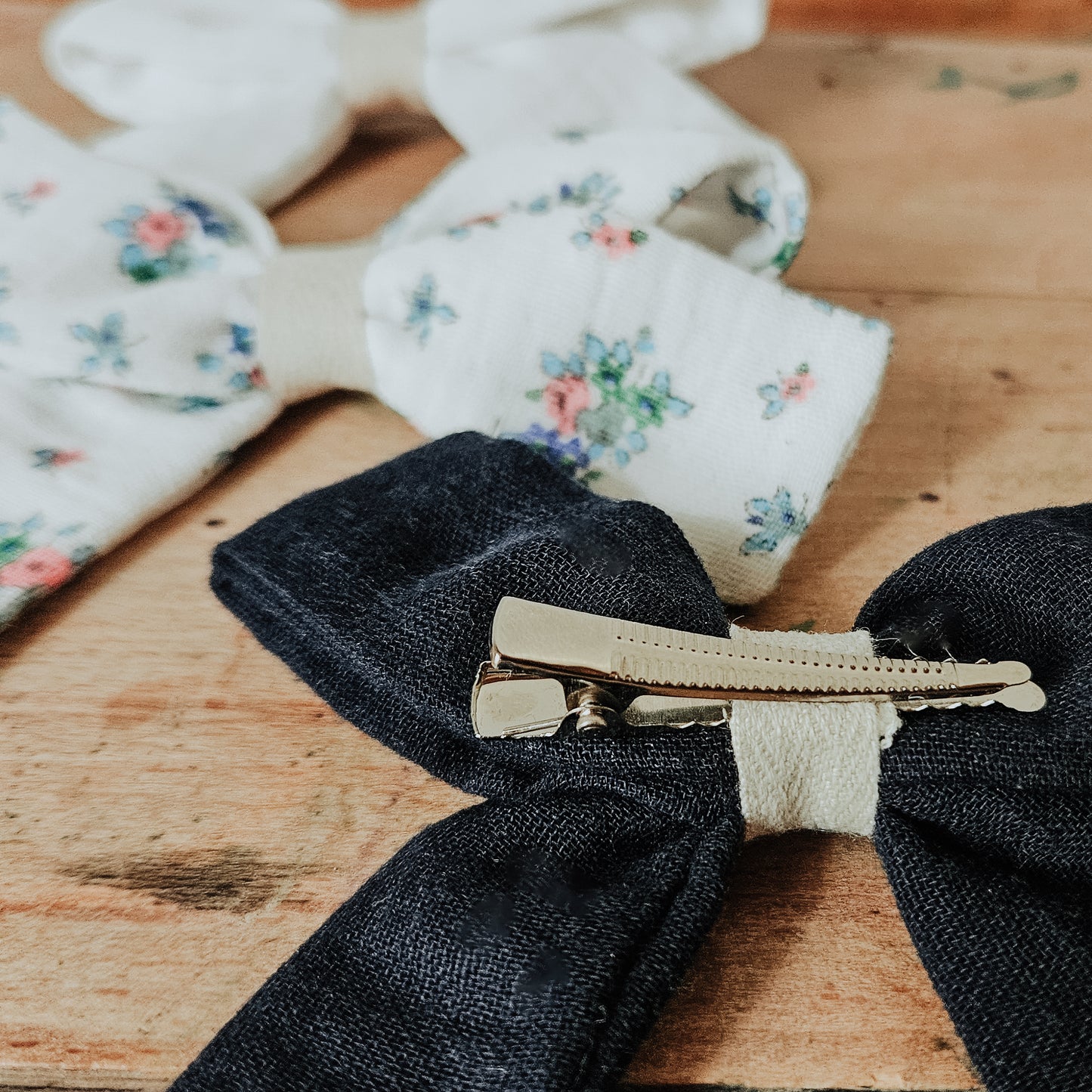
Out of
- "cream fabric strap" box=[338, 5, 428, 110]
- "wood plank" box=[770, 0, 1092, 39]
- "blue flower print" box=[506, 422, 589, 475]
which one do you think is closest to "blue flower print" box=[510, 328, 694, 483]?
"blue flower print" box=[506, 422, 589, 475]

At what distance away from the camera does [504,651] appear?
0.98 feet

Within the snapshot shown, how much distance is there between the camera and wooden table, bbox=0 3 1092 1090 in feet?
1.03

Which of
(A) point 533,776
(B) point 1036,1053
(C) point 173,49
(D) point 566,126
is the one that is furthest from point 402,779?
(C) point 173,49

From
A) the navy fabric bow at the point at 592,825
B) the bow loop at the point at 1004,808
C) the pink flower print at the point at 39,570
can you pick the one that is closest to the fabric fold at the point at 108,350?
the pink flower print at the point at 39,570

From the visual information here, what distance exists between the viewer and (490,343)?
0.47 meters

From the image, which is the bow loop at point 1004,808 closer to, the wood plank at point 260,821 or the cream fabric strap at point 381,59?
the wood plank at point 260,821

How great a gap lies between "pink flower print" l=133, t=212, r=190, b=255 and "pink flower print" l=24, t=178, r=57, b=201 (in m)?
0.06

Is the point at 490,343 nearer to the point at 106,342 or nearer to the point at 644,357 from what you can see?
the point at 644,357

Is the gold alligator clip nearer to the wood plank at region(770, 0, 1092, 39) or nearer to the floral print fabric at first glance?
the floral print fabric

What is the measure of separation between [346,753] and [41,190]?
1.24 feet

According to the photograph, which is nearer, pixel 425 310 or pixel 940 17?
pixel 425 310

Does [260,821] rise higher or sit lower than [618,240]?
A: lower

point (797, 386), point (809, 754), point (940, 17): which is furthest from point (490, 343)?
point (940, 17)

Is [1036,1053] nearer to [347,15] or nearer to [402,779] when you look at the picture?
[402,779]
